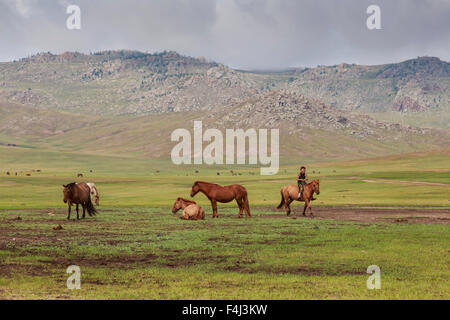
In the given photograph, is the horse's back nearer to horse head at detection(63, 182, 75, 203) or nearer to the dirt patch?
the dirt patch

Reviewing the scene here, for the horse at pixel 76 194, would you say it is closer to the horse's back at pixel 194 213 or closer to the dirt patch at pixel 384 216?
the horse's back at pixel 194 213

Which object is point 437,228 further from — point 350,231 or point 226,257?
point 226,257

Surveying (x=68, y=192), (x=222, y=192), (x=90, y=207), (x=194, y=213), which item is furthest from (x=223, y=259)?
(x=90, y=207)

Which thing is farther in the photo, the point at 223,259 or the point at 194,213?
the point at 194,213

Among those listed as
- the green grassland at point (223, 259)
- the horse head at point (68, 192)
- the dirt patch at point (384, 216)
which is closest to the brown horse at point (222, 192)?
the green grassland at point (223, 259)

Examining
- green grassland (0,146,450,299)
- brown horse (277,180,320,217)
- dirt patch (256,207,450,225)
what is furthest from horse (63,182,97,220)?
brown horse (277,180,320,217)

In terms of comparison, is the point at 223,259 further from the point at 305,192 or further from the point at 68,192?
the point at 305,192

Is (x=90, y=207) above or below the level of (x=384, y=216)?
above

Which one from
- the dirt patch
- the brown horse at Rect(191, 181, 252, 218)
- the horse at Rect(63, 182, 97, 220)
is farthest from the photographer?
the brown horse at Rect(191, 181, 252, 218)

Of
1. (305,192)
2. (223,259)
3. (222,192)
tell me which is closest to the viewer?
(223,259)

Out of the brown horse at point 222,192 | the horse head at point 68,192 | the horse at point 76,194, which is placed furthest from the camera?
the brown horse at point 222,192
